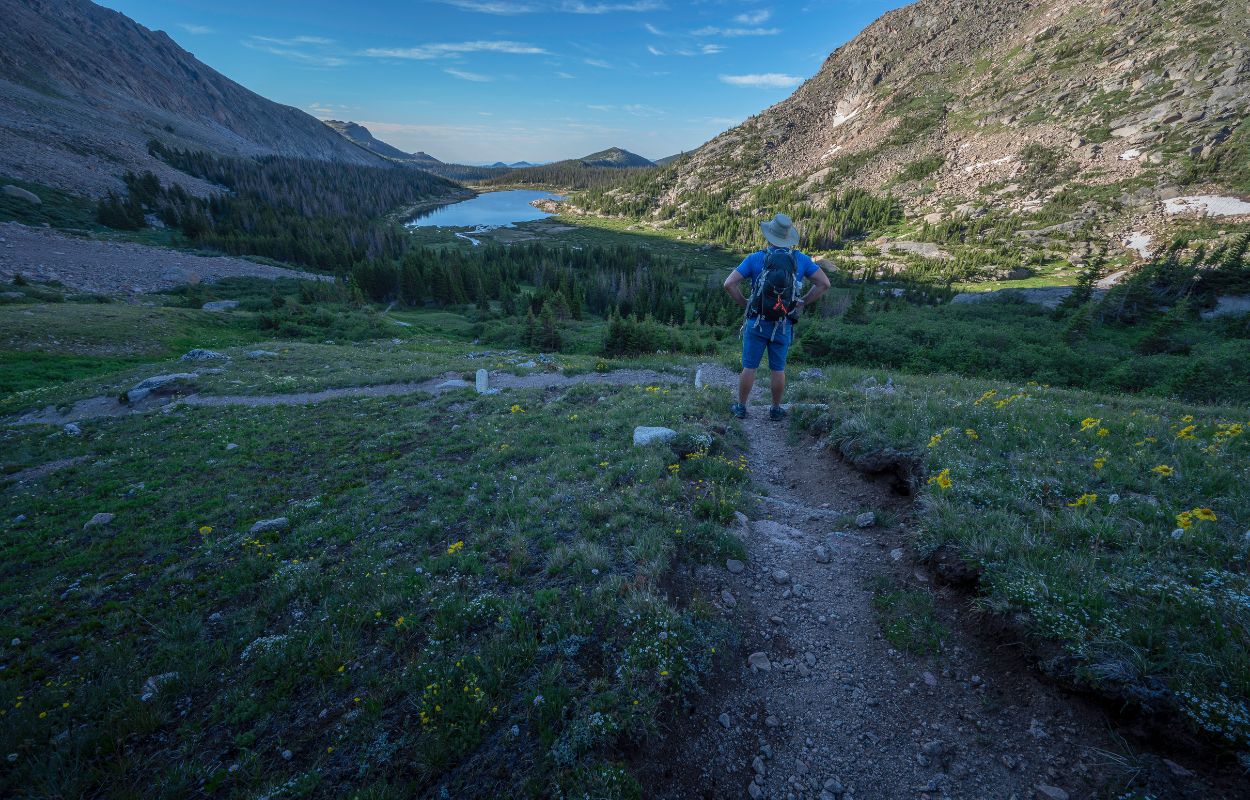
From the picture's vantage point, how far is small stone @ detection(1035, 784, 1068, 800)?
9.60ft

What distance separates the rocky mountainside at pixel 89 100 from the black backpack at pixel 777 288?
125385 mm

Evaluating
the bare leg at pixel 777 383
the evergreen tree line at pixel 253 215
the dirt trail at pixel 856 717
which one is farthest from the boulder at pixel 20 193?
the dirt trail at pixel 856 717

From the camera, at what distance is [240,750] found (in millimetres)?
3793

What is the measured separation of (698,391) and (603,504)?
6.43 metres

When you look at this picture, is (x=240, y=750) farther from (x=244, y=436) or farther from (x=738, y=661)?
(x=244, y=436)

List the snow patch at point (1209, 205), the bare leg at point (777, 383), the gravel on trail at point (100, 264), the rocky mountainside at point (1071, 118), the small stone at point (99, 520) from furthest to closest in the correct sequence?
the rocky mountainside at point (1071, 118), the snow patch at point (1209, 205), the gravel on trail at point (100, 264), the bare leg at point (777, 383), the small stone at point (99, 520)

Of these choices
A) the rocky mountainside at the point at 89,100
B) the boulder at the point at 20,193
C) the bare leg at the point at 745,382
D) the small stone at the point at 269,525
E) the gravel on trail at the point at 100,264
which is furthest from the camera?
the rocky mountainside at the point at 89,100

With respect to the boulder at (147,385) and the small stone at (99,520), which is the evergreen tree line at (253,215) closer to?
the boulder at (147,385)

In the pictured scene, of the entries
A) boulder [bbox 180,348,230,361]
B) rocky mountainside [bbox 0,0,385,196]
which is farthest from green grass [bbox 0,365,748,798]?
rocky mountainside [bbox 0,0,385,196]

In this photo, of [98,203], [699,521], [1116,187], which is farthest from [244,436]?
[1116,187]

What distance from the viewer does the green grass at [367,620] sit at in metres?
3.60

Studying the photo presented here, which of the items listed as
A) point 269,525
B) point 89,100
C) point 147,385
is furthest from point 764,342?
point 89,100

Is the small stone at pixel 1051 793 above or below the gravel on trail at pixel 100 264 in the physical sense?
above

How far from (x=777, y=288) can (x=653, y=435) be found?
12.9 ft
